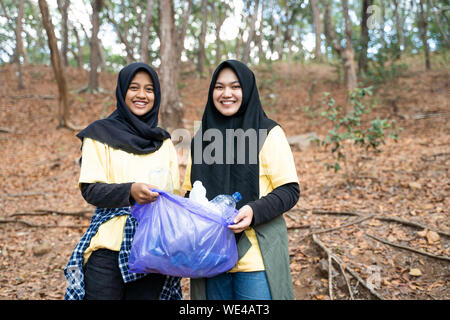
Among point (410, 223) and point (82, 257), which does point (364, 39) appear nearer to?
point (410, 223)

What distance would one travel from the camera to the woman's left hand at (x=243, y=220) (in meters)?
1.50

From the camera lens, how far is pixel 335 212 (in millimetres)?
4180

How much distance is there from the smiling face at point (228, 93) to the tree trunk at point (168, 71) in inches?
230

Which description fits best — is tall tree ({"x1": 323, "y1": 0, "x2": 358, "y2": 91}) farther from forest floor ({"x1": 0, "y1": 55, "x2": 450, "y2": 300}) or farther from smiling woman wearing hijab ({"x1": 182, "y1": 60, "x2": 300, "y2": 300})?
smiling woman wearing hijab ({"x1": 182, "y1": 60, "x2": 300, "y2": 300})

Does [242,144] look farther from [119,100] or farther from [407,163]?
[407,163]

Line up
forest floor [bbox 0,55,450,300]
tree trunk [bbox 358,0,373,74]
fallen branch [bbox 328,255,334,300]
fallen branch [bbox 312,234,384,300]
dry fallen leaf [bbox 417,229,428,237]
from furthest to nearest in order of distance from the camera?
1. tree trunk [bbox 358,0,373,74]
2. dry fallen leaf [bbox 417,229,428,237]
3. forest floor [bbox 0,55,450,300]
4. fallen branch [bbox 328,255,334,300]
5. fallen branch [bbox 312,234,384,300]


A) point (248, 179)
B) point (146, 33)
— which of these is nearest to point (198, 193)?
point (248, 179)

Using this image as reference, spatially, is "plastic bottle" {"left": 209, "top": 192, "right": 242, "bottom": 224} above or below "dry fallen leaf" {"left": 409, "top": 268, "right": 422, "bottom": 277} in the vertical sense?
above

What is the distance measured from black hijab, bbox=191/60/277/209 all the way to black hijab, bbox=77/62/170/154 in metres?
0.26

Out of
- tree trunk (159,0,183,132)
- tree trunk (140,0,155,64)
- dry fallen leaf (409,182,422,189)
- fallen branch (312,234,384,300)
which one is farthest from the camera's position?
tree trunk (140,0,155,64)

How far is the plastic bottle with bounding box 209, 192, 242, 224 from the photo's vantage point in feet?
4.98

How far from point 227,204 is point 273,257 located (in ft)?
1.13

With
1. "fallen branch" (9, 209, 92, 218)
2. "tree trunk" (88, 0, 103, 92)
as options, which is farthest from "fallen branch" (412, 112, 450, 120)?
"tree trunk" (88, 0, 103, 92)
